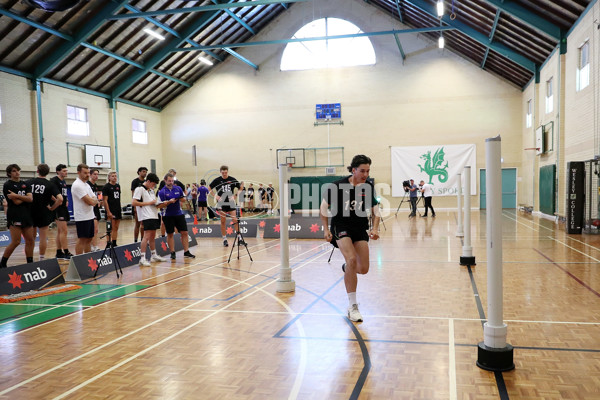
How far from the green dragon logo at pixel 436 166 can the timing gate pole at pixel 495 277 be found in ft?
70.3

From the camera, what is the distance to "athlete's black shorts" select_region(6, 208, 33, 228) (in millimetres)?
8070

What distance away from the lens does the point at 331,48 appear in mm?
25172

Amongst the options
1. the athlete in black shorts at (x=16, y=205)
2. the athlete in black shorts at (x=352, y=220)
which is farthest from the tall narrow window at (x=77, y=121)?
the athlete in black shorts at (x=352, y=220)

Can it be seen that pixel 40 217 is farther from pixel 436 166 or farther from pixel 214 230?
pixel 436 166

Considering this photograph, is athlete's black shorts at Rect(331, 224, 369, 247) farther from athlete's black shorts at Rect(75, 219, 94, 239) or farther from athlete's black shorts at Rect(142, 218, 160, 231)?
athlete's black shorts at Rect(75, 219, 94, 239)

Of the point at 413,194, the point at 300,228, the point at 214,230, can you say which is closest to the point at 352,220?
the point at 300,228

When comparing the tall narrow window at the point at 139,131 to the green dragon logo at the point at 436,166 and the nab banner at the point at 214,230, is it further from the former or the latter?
the green dragon logo at the point at 436,166

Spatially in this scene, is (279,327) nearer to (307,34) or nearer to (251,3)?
(251,3)

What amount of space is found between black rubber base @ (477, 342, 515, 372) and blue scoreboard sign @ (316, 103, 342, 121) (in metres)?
22.6

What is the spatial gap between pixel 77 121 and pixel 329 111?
1353 centimetres

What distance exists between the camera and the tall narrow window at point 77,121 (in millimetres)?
21656

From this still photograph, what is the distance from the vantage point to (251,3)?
16859 mm

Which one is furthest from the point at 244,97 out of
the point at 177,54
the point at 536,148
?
the point at 536,148

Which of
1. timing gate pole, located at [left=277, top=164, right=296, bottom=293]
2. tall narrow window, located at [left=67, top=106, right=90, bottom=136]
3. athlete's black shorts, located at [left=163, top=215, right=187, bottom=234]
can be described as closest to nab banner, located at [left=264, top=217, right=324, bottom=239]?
athlete's black shorts, located at [left=163, top=215, right=187, bottom=234]
